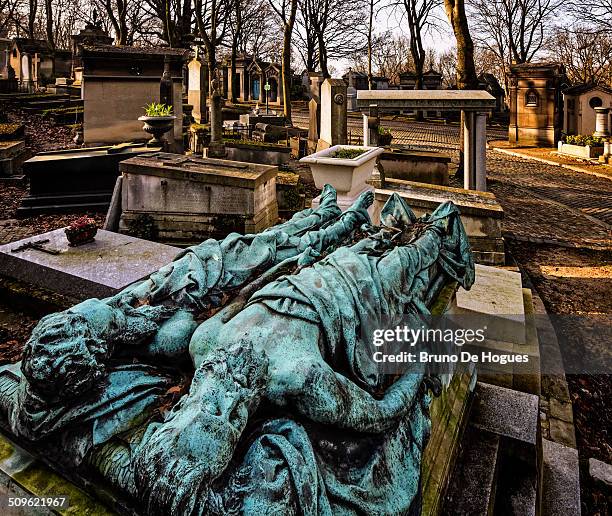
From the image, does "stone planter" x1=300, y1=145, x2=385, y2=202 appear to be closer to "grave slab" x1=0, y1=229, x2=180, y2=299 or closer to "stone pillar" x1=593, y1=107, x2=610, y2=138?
"grave slab" x1=0, y1=229, x2=180, y2=299

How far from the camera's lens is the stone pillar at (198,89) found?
20.9 meters

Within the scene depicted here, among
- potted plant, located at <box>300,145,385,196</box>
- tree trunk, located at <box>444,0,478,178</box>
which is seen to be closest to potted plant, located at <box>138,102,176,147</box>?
potted plant, located at <box>300,145,385,196</box>

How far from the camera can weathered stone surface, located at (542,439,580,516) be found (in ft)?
10.5

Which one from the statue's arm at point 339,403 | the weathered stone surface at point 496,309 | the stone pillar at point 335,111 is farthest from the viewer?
the stone pillar at point 335,111

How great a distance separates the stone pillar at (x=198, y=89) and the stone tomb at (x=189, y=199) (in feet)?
42.7

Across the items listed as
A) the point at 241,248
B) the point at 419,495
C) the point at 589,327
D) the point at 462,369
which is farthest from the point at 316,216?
the point at 589,327

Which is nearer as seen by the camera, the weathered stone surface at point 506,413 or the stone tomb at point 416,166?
the weathered stone surface at point 506,413

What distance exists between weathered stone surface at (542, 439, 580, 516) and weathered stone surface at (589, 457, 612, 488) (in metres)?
0.16

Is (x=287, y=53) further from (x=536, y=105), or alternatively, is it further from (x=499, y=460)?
(x=499, y=460)

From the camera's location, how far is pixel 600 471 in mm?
3623

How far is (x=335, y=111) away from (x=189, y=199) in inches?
310

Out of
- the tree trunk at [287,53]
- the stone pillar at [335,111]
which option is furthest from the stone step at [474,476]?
the tree trunk at [287,53]

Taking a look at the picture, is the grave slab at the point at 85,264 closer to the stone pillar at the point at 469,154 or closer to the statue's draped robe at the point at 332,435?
the statue's draped robe at the point at 332,435
